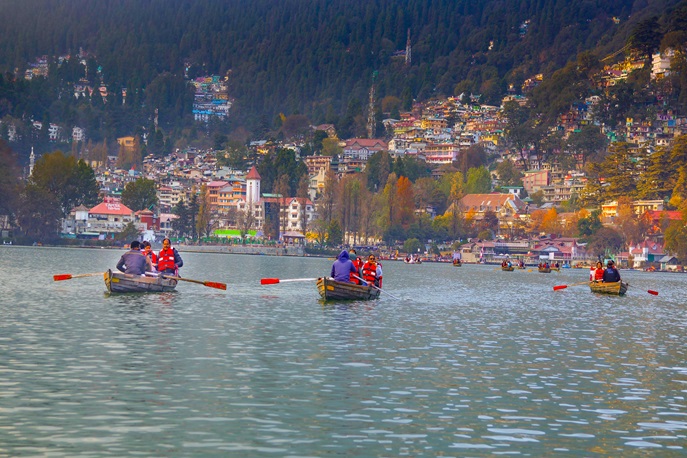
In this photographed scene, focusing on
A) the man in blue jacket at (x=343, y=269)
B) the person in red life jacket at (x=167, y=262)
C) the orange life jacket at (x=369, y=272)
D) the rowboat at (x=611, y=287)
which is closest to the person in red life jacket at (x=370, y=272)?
the orange life jacket at (x=369, y=272)

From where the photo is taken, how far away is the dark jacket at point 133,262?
47.1 metres

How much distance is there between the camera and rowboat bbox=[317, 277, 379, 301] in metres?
46.8

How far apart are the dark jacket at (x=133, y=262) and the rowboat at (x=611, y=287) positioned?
27.7 m

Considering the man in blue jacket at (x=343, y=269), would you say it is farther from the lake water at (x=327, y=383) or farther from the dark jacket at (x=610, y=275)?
the dark jacket at (x=610, y=275)

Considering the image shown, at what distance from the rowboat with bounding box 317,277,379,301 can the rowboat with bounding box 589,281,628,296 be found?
19263 millimetres

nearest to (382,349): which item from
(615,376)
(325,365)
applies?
(325,365)

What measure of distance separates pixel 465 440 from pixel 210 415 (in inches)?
170

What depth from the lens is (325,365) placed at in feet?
87.0

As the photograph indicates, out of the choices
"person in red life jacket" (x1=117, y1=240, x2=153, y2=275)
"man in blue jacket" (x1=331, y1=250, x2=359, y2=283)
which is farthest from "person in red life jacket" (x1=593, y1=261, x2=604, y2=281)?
"person in red life jacket" (x1=117, y1=240, x2=153, y2=275)

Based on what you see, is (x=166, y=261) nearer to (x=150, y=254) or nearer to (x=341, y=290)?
(x=150, y=254)

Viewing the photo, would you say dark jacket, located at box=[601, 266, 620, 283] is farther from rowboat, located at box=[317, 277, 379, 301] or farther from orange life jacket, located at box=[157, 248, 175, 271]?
orange life jacket, located at box=[157, 248, 175, 271]

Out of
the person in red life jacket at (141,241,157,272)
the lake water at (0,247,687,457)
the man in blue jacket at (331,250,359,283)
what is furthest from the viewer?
the person in red life jacket at (141,241,157,272)

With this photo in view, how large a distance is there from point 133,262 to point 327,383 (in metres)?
25.1

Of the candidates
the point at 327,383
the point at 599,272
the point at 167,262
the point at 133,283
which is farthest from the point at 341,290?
the point at 327,383
